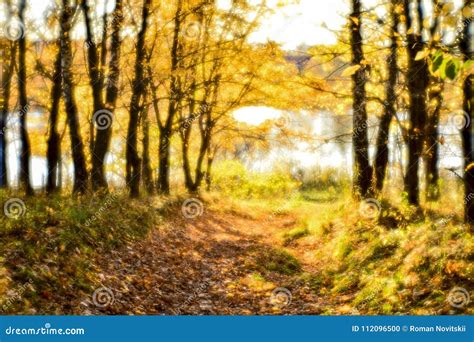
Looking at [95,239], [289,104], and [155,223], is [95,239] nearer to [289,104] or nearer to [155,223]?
[155,223]

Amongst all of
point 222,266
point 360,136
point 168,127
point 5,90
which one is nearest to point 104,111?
point 168,127

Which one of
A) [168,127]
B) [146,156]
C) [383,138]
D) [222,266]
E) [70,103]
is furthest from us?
[168,127]

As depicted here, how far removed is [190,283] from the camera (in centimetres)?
872

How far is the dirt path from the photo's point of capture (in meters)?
6.98

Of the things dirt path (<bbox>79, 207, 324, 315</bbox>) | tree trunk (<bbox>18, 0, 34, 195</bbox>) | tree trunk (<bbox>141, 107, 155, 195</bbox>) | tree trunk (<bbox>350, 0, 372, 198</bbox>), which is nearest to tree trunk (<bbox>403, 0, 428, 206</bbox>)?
tree trunk (<bbox>350, 0, 372, 198</bbox>)

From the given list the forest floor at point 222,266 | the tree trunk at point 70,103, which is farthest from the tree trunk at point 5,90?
the forest floor at point 222,266

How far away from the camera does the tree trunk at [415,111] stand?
34.7 feet

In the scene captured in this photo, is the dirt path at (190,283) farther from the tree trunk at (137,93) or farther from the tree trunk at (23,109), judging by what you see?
the tree trunk at (23,109)

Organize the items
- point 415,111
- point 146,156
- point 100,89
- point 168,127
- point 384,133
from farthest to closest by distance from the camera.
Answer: point 168,127 → point 146,156 → point 100,89 → point 384,133 → point 415,111

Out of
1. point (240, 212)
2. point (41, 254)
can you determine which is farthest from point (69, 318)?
point (240, 212)

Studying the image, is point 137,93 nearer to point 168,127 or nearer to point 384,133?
point 168,127

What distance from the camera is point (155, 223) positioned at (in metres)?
12.9

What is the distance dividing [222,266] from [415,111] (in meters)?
5.73

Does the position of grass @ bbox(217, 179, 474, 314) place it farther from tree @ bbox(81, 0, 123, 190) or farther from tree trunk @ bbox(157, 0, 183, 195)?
tree trunk @ bbox(157, 0, 183, 195)
